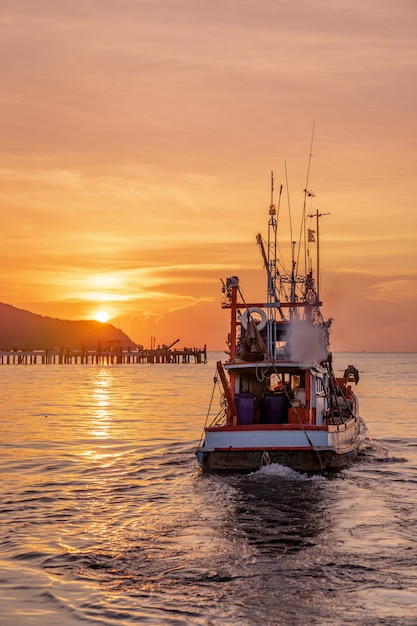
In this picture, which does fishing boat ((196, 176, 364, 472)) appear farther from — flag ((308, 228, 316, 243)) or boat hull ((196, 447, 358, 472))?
flag ((308, 228, 316, 243))

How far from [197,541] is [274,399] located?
32.3 ft

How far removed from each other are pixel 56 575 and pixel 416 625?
22.5 feet

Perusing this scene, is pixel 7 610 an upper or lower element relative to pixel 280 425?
lower

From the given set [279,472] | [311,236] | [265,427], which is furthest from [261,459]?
[311,236]

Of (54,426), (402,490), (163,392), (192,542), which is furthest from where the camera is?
(163,392)

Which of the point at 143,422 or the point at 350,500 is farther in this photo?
the point at 143,422

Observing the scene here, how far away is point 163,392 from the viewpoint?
281 feet

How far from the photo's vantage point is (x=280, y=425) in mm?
25359

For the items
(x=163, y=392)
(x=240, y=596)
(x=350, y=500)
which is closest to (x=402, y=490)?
(x=350, y=500)

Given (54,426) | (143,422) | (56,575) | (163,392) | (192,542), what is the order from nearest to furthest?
1. (56,575)
2. (192,542)
3. (54,426)
4. (143,422)
5. (163,392)

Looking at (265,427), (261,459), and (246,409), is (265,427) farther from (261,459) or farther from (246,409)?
(246,409)

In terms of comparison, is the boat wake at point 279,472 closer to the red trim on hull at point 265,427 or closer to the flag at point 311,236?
the red trim on hull at point 265,427

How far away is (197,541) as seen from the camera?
18.2 metres

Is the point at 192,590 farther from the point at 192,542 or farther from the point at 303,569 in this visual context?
the point at 192,542
